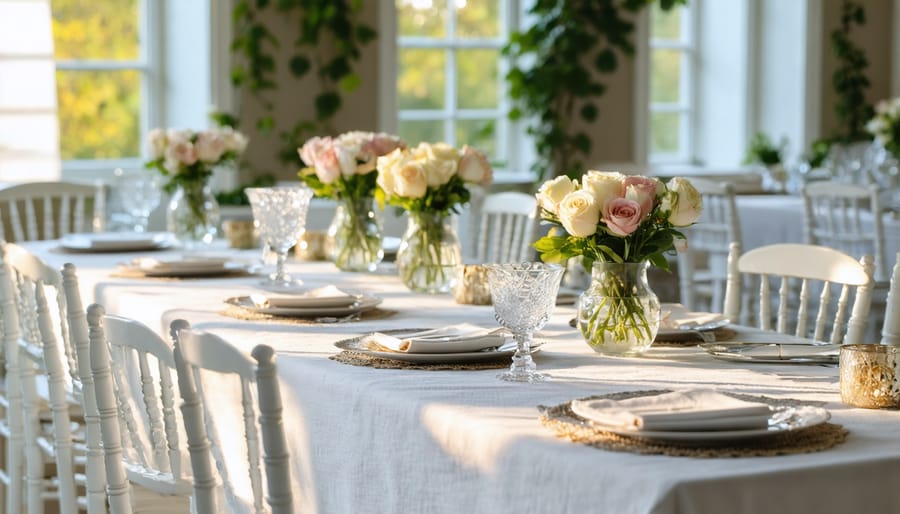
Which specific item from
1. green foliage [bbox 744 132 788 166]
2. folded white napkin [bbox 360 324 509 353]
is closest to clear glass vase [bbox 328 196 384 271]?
folded white napkin [bbox 360 324 509 353]

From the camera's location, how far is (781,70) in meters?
7.88

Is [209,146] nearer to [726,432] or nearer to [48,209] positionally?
[48,209]

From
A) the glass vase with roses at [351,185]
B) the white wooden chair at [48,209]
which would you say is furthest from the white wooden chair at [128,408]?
the white wooden chair at [48,209]

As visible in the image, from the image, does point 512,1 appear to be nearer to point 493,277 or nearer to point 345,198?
point 345,198

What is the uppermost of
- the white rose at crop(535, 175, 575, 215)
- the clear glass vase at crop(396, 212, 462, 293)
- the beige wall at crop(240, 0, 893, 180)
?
the beige wall at crop(240, 0, 893, 180)

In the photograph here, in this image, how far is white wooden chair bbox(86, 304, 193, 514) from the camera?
6.22 ft

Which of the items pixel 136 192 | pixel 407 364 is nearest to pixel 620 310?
pixel 407 364

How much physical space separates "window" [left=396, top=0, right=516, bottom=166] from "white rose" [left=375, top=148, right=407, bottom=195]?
3824 mm

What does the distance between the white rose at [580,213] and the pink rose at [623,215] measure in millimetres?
26

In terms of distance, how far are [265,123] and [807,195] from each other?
2373 mm

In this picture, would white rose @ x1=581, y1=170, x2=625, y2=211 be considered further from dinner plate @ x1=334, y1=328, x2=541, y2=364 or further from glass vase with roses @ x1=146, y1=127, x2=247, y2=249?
glass vase with roses @ x1=146, y1=127, x2=247, y2=249

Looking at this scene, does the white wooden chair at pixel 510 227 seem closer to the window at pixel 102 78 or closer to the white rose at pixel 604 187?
the white rose at pixel 604 187

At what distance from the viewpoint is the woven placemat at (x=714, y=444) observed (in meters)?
1.47

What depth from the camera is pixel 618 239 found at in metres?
2.09
